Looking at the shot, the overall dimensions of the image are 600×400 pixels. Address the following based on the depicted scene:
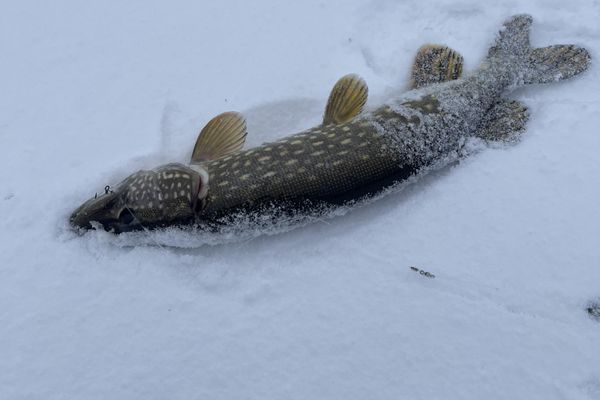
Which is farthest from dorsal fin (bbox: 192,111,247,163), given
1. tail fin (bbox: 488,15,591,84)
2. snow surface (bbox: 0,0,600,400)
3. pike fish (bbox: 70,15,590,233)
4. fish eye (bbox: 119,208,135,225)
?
tail fin (bbox: 488,15,591,84)

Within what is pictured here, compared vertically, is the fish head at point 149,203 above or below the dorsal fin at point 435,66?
below

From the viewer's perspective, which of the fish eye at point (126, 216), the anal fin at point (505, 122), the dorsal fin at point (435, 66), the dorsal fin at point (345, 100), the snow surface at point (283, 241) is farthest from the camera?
the dorsal fin at point (435, 66)

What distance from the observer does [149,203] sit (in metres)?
3.29

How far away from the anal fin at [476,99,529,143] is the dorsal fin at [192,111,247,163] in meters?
1.77

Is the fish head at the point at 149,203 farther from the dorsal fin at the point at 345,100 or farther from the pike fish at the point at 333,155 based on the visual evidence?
the dorsal fin at the point at 345,100

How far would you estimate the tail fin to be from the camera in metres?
3.74

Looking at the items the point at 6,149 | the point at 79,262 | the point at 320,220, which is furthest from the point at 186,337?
the point at 6,149

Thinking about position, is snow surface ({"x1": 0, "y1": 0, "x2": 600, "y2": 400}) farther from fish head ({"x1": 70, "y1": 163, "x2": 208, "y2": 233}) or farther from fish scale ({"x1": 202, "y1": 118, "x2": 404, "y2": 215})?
fish scale ({"x1": 202, "y1": 118, "x2": 404, "y2": 215})

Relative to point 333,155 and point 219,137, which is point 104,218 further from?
point 333,155

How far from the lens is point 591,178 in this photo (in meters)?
3.28

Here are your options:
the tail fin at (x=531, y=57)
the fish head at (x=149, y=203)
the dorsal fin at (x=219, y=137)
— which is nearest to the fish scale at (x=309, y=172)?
the fish head at (x=149, y=203)

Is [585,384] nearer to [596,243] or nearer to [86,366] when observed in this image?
[596,243]

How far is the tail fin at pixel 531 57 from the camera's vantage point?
3.74m

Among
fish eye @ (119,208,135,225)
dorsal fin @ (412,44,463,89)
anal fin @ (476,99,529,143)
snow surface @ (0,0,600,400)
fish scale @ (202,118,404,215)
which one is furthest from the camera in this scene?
dorsal fin @ (412,44,463,89)
